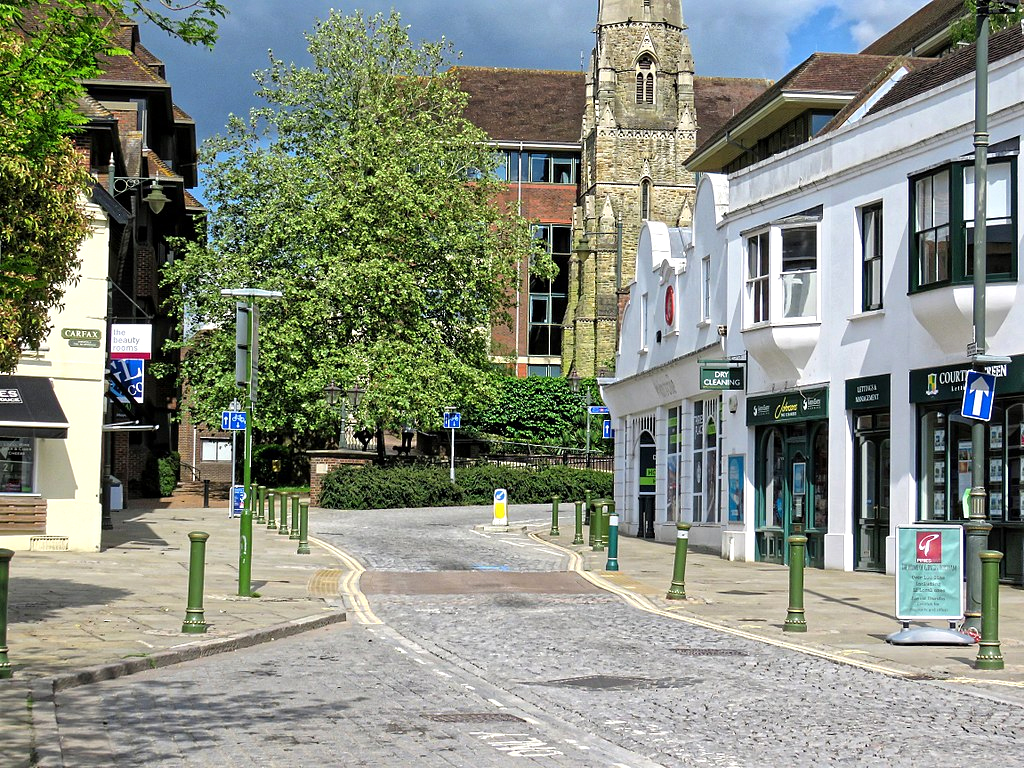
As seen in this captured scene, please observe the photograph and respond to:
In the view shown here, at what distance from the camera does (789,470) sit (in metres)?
27.3

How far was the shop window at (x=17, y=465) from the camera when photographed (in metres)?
25.9

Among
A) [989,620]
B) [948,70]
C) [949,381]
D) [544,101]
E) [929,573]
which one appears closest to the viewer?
[989,620]

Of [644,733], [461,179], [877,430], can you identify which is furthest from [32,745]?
[461,179]

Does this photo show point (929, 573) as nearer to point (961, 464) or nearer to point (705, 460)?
point (961, 464)

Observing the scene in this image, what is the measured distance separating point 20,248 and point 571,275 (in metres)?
72.6

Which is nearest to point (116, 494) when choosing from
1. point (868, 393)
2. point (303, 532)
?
point (303, 532)

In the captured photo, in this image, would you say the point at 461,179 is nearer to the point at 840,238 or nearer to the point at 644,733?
the point at 840,238

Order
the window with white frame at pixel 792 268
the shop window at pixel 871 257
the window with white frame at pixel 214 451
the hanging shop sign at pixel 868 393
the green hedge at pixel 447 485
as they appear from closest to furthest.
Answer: the hanging shop sign at pixel 868 393
the shop window at pixel 871 257
the window with white frame at pixel 792 268
the green hedge at pixel 447 485
the window with white frame at pixel 214 451

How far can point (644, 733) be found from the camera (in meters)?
9.08

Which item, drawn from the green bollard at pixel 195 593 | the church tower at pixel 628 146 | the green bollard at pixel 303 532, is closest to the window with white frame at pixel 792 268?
the green bollard at pixel 303 532

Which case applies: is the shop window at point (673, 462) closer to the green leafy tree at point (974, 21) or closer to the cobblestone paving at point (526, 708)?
the green leafy tree at point (974, 21)

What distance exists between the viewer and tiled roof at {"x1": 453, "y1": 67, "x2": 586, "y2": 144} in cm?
8919

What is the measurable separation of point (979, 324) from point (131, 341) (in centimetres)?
2178

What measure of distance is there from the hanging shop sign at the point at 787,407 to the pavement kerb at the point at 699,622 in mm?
4397
